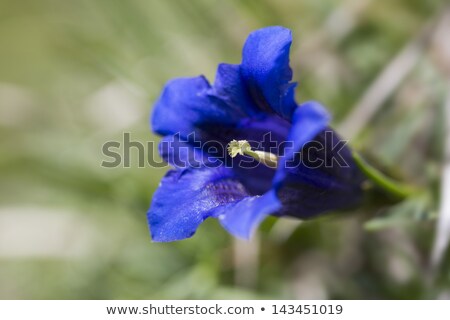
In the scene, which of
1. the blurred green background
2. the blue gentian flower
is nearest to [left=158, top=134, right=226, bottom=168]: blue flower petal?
the blue gentian flower

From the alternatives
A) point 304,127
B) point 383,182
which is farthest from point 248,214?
point 383,182

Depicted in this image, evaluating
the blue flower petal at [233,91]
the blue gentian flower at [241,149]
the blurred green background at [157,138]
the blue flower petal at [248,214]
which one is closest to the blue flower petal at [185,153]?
the blue gentian flower at [241,149]

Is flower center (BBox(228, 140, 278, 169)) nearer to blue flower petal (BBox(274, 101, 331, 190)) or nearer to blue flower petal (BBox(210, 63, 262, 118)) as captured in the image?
blue flower petal (BBox(210, 63, 262, 118))

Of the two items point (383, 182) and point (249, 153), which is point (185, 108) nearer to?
point (249, 153)

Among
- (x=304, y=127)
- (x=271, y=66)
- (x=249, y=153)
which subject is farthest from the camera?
(x=249, y=153)

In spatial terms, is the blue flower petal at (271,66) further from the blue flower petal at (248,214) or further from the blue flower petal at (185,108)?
the blue flower petal at (248,214)

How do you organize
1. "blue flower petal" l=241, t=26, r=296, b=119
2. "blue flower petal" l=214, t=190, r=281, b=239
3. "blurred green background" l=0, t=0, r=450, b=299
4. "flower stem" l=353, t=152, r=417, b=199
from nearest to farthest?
"blue flower petal" l=214, t=190, r=281, b=239 < "blue flower petal" l=241, t=26, r=296, b=119 < "flower stem" l=353, t=152, r=417, b=199 < "blurred green background" l=0, t=0, r=450, b=299
